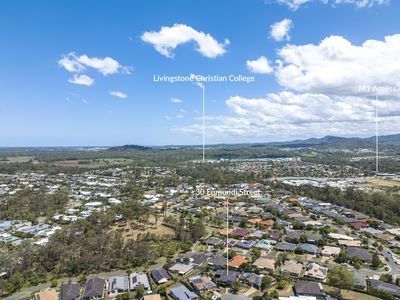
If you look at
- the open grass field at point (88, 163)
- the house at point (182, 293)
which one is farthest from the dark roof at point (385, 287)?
the open grass field at point (88, 163)

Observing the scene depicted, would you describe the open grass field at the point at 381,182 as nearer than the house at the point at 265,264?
No

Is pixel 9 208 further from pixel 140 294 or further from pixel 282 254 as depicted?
pixel 282 254

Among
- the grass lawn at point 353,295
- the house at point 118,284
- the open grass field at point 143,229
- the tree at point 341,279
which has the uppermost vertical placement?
the tree at point 341,279

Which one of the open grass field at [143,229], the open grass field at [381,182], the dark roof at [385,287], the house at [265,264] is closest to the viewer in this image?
the dark roof at [385,287]

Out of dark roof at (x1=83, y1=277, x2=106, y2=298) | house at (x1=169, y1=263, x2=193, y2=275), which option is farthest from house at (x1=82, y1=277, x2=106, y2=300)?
house at (x1=169, y1=263, x2=193, y2=275)

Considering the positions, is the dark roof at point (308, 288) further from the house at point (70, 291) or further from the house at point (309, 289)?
the house at point (70, 291)

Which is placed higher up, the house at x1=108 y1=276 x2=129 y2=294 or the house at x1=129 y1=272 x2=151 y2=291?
the house at x1=129 y1=272 x2=151 y2=291

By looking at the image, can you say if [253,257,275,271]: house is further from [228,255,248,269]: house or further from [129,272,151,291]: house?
[129,272,151,291]: house
